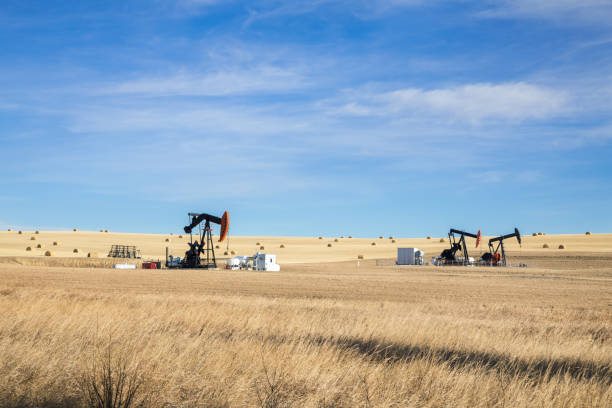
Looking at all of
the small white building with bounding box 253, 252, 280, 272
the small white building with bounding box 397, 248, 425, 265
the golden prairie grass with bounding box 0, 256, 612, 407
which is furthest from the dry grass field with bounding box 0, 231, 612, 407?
the small white building with bounding box 397, 248, 425, 265

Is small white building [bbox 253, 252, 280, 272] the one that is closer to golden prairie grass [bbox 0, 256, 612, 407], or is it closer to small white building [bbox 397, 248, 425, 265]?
small white building [bbox 397, 248, 425, 265]

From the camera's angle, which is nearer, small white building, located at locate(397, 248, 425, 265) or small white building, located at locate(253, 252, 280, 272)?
small white building, located at locate(253, 252, 280, 272)

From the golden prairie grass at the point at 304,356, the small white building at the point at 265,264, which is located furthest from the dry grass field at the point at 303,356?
the small white building at the point at 265,264

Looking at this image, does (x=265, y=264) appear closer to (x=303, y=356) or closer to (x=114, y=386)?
(x=303, y=356)

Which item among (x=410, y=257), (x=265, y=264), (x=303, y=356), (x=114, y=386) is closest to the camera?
(x=114, y=386)

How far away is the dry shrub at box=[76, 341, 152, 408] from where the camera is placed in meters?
5.98

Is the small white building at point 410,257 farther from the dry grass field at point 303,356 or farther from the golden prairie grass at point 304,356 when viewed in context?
the golden prairie grass at point 304,356

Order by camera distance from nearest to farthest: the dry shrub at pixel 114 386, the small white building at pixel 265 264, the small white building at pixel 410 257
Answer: the dry shrub at pixel 114 386
the small white building at pixel 265 264
the small white building at pixel 410 257

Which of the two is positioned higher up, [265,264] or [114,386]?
[265,264]

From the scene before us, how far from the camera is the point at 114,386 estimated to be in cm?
658

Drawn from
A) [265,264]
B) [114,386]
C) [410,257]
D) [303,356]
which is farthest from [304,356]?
[410,257]

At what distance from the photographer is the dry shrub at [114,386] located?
235 inches

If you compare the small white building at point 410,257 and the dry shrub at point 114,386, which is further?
the small white building at point 410,257

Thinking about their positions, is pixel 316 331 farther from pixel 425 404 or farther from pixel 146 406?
pixel 146 406
